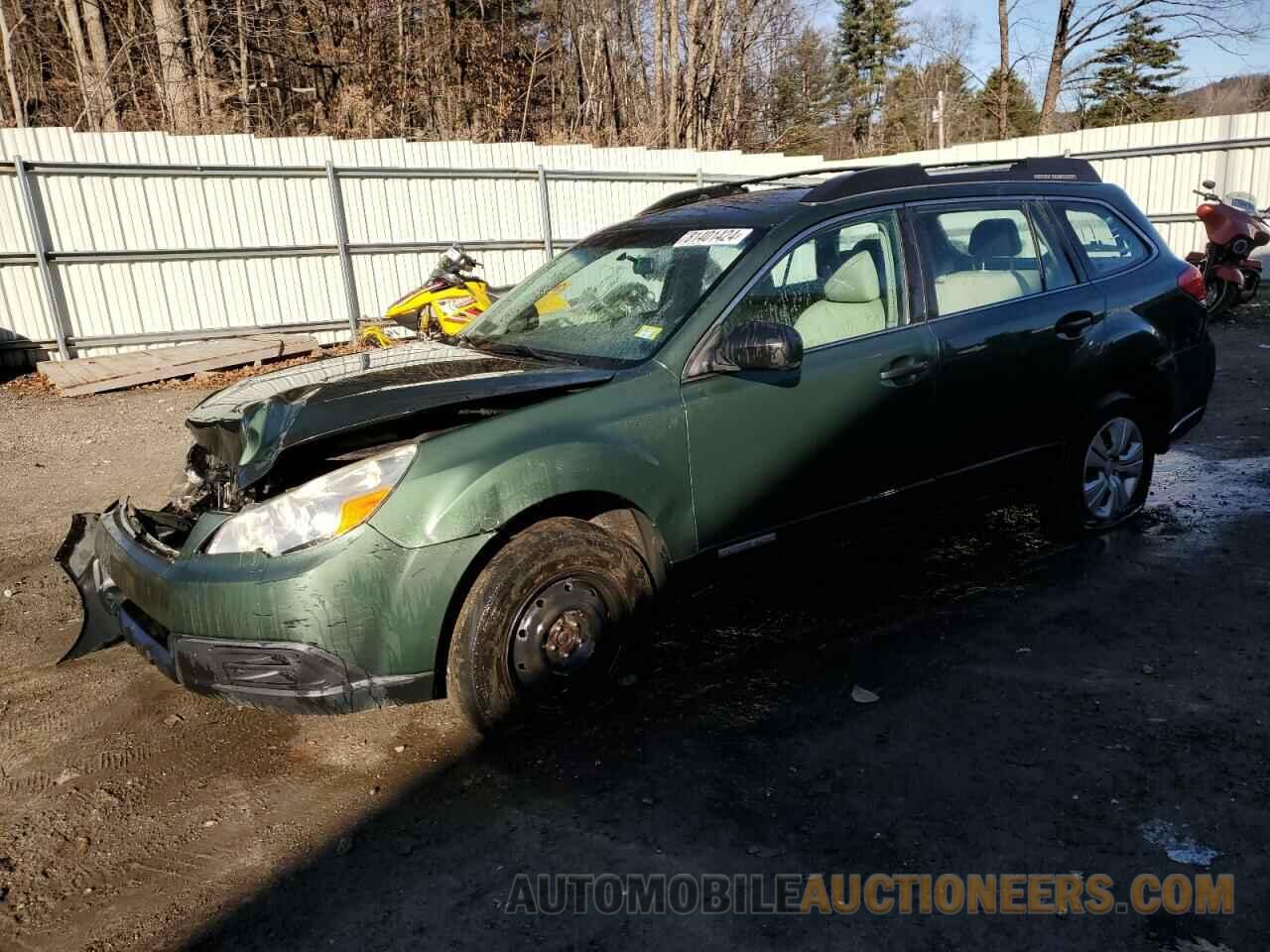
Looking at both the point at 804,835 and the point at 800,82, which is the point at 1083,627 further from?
the point at 800,82

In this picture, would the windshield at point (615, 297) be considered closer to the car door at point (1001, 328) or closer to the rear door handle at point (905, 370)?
the rear door handle at point (905, 370)

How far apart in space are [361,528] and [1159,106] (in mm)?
45261

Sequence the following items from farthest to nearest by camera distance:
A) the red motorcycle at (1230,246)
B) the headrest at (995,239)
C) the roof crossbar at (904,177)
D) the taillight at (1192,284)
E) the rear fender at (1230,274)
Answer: the rear fender at (1230,274)
the red motorcycle at (1230,246)
the taillight at (1192,284)
the headrest at (995,239)
the roof crossbar at (904,177)

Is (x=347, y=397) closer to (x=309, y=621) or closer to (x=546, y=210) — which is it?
(x=309, y=621)

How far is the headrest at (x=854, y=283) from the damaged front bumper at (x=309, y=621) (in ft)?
6.09

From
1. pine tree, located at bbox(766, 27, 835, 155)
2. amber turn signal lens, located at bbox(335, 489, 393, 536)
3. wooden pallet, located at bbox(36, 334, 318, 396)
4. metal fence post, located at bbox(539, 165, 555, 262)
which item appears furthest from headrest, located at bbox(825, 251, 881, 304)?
pine tree, located at bbox(766, 27, 835, 155)

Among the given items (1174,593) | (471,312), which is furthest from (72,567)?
(471,312)

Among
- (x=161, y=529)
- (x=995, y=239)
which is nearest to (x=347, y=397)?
(x=161, y=529)

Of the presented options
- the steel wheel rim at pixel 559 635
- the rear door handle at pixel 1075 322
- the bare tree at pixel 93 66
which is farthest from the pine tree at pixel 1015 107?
the steel wheel rim at pixel 559 635

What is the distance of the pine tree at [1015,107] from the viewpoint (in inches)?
1458

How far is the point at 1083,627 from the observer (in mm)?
3746

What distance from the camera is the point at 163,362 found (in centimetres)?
1065

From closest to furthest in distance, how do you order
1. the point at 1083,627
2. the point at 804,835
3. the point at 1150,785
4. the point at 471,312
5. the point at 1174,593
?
the point at 804,835, the point at 1150,785, the point at 1083,627, the point at 1174,593, the point at 471,312

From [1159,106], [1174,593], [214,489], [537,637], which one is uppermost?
[1159,106]
